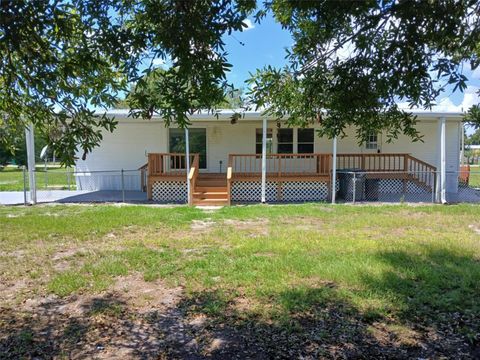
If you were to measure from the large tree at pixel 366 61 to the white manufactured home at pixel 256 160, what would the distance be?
30.3 feet

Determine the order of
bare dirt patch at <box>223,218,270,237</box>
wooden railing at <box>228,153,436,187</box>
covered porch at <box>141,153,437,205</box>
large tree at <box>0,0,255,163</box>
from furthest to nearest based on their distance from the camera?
wooden railing at <box>228,153,436,187</box> → covered porch at <box>141,153,437,205</box> → bare dirt patch at <box>223,218,270,237</box> → large tree at <box>0,0,255,163</box>

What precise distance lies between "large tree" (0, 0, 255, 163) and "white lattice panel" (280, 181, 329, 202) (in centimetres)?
1106

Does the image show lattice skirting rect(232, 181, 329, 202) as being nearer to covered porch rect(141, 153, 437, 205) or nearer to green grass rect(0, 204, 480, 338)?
covered porch rect(141, 153, 437, 205)

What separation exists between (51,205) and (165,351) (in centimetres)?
1017

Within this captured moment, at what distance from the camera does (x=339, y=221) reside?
30.9 feet

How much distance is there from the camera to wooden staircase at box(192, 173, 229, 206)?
12.5 metres

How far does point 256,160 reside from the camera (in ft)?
50.0

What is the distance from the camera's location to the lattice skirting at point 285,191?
44.7ft

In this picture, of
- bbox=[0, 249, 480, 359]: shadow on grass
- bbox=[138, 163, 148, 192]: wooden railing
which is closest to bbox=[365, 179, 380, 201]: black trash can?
bbox=[138, 163, 148, 192]: wooden railing

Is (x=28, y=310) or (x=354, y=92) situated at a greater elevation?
(x=354, y=92)

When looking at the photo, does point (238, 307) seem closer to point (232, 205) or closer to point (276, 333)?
point (276, 333)

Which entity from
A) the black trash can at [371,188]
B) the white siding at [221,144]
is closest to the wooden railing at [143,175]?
the white siding at [221,144]

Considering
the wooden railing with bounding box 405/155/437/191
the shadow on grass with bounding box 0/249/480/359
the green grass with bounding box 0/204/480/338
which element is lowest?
the shadow on grass with bounding box 0/249/480/359

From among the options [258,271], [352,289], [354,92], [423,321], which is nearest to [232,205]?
[258,271]
